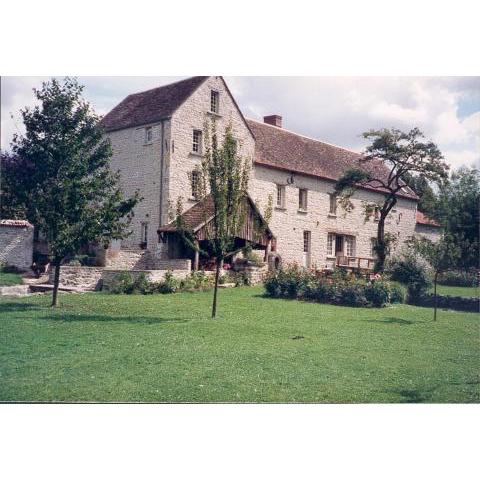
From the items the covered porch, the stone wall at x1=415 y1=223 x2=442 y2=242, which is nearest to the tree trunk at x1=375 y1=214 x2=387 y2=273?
the stone wall at x1=415 y1=223 x2=442 y2=242

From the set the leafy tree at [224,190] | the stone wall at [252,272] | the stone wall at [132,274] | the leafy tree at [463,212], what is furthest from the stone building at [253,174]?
the leafy tree at [224,190]

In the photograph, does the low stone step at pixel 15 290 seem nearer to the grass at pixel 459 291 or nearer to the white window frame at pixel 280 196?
the white window frame at pixel 280 196

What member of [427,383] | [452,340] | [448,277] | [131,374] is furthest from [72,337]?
[448,277]

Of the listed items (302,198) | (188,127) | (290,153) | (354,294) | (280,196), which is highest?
(188,127)

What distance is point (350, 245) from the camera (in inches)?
656

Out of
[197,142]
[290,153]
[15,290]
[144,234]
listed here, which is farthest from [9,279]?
[290,153]

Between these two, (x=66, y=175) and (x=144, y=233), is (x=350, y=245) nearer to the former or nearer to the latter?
(x=144, y=233)

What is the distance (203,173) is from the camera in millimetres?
12414

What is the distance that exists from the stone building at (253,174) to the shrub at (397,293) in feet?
4.60

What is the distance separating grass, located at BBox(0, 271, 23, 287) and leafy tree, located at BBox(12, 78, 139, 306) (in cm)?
163

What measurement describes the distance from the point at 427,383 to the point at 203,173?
676 centimetres

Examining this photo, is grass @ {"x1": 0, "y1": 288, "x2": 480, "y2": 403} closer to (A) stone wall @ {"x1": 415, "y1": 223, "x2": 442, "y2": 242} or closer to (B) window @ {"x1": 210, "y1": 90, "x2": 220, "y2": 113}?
(A) stone wall @ {"x1": 415, "y1": 223, "x2": 442, "y2": 242}

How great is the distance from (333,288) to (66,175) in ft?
27.6

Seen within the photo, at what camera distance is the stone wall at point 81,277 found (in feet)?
53.3
